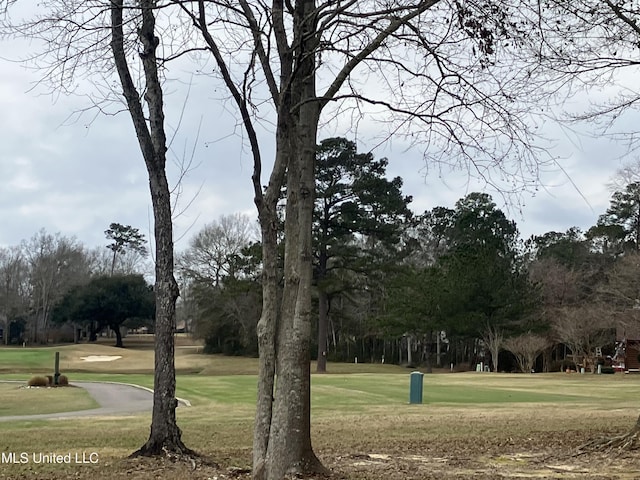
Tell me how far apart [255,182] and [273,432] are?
96.5 inches

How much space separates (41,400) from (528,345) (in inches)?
1260

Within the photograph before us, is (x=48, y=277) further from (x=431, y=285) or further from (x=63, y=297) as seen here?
(x=431, y=285)

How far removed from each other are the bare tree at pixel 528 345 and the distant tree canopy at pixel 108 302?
3498 centimetres

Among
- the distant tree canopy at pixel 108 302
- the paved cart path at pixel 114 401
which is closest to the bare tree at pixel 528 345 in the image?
the paved cart path at pixel 114 401

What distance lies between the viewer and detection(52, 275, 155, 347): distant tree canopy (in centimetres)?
6825

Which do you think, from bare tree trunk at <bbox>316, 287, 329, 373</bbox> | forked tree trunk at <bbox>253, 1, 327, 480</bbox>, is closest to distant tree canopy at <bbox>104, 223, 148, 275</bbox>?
bare tree trunk at <bbox>316, 287, 329, 373</bbox>

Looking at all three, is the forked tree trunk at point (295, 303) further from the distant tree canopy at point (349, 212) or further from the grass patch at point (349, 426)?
the distant tree canopy at point (349, 212)

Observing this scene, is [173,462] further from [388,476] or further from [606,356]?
[606,356]

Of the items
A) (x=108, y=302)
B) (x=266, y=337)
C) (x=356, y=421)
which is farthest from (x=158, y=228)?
(x=108, y=302)

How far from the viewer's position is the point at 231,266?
181 feet

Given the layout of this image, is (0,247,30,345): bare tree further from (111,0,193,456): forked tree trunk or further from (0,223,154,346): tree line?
(111,0,193,456): forked tree trunk

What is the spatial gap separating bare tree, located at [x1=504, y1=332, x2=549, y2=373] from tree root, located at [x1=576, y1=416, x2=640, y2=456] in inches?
1511

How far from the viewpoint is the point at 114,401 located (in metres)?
23.4

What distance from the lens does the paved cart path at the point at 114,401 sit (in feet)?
62.3
